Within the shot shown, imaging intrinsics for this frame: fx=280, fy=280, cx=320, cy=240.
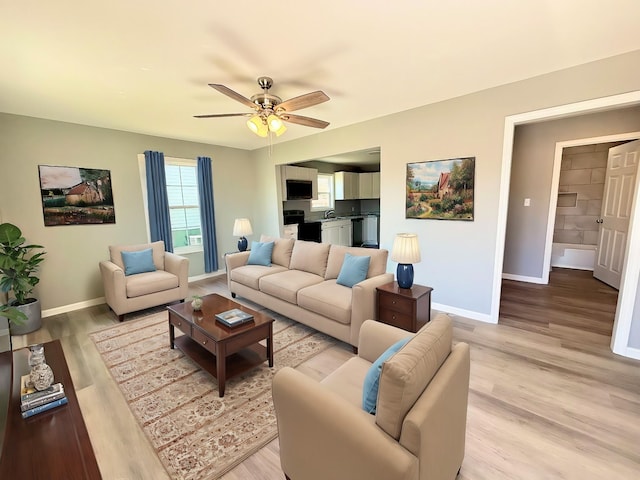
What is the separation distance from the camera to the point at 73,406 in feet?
4.92

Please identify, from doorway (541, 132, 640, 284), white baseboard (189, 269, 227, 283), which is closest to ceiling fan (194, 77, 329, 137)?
white baseboard (189, 269, 227, 283)

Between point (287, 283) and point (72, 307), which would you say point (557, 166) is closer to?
point (287, 283)

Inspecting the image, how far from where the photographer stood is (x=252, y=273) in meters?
3.72

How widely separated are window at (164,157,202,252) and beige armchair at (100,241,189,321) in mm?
899

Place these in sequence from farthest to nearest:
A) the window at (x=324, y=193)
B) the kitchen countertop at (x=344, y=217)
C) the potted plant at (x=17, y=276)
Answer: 1. the window at (x=324, y=193)
2. the kitchen countertop at (x=344, y=217)
3. the potted plant at (x=17, y=276)

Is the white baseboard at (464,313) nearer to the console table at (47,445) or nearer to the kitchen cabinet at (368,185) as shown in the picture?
the console table at (47,445)

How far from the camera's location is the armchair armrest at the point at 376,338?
1684mm

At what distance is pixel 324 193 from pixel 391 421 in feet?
22.3

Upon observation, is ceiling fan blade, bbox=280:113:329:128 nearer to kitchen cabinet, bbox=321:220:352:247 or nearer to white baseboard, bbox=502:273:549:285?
kitchen cabinet, bbox=321:220:352:247

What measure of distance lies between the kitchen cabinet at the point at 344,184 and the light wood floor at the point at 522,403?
483cm

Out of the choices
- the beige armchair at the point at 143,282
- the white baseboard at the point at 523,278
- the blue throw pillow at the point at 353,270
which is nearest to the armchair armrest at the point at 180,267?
the beige armchair at the point at 143,282

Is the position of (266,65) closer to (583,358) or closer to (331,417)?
(331,417)

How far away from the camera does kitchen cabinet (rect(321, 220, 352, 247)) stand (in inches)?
274

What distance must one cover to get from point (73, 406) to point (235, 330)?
3.22 feet
